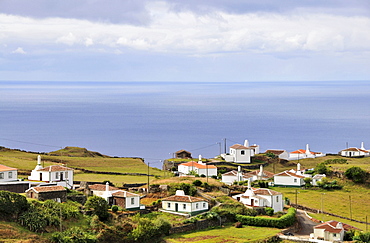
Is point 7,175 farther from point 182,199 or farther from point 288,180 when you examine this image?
point 288,180

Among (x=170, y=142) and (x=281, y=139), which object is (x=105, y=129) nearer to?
(x=170, y=142)

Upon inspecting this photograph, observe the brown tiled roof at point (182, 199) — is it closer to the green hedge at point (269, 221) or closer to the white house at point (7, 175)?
the green hedge at point (269, 221)

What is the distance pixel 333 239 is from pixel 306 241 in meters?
2.21

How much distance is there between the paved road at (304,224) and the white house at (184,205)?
353 inches

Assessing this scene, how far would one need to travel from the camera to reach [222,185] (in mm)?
65688

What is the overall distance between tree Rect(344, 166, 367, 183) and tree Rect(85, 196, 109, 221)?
39173 millimetres

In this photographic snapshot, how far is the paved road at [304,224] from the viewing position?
168ft

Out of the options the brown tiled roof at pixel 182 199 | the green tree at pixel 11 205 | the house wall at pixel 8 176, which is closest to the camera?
the green tree at pixel 11 205

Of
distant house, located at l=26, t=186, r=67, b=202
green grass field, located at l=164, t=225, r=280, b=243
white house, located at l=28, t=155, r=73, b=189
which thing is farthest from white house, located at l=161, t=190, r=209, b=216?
white house, located at l=28, t=155, r=73, b=189

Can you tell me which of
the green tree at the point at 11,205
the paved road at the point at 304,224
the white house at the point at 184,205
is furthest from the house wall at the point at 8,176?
the paved road at the point at 304,224

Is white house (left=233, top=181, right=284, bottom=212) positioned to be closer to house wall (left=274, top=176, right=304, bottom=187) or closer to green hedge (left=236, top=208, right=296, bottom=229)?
green hedge (left=236, top=208, right=296, bottom=229)

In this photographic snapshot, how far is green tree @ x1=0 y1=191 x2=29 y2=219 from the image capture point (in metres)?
41.3

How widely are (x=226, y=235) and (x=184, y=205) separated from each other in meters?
6.58

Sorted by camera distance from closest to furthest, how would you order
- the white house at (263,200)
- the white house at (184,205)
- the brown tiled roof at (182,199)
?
1. the white house at (184,205)
2. the brown tiled roof at (182,199)
3. the white house at (263,200)
